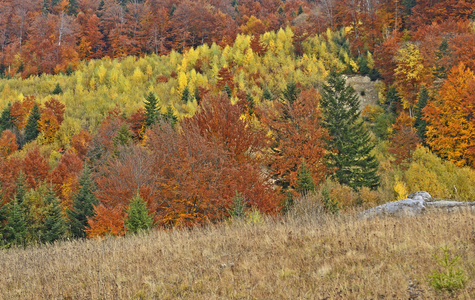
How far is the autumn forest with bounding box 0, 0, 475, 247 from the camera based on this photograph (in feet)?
52.6

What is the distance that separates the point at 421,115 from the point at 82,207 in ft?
110

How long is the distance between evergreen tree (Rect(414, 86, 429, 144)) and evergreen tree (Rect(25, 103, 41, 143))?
47.2m

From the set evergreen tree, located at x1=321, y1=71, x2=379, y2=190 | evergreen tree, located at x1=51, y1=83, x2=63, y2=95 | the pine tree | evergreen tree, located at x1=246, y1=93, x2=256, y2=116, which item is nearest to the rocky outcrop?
evergreen tree, located at x1=321, y1=71, x2=379, y2=190

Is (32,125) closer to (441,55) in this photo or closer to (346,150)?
(346,150)

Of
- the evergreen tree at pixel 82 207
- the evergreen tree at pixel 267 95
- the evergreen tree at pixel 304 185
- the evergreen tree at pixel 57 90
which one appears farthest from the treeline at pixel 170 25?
the evergreen tree at pixel 82 207

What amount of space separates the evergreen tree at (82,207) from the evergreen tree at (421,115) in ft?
102

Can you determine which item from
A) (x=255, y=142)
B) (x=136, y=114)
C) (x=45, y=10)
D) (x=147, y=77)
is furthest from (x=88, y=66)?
(x=255, y=142)

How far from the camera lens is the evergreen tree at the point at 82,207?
913 inches

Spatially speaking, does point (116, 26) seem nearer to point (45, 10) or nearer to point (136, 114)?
point (45, 10)

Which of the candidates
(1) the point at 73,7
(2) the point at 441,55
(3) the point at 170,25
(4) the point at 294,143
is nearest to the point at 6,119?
(3) the point at 170,25

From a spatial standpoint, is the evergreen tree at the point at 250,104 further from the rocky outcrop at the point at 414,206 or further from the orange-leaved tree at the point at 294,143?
the rocky outcrop at the point at 414,206

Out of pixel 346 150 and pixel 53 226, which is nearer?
pixel 53 226

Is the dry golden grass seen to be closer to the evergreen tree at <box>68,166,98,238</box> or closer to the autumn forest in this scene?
the autumn forest

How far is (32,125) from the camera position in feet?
132
